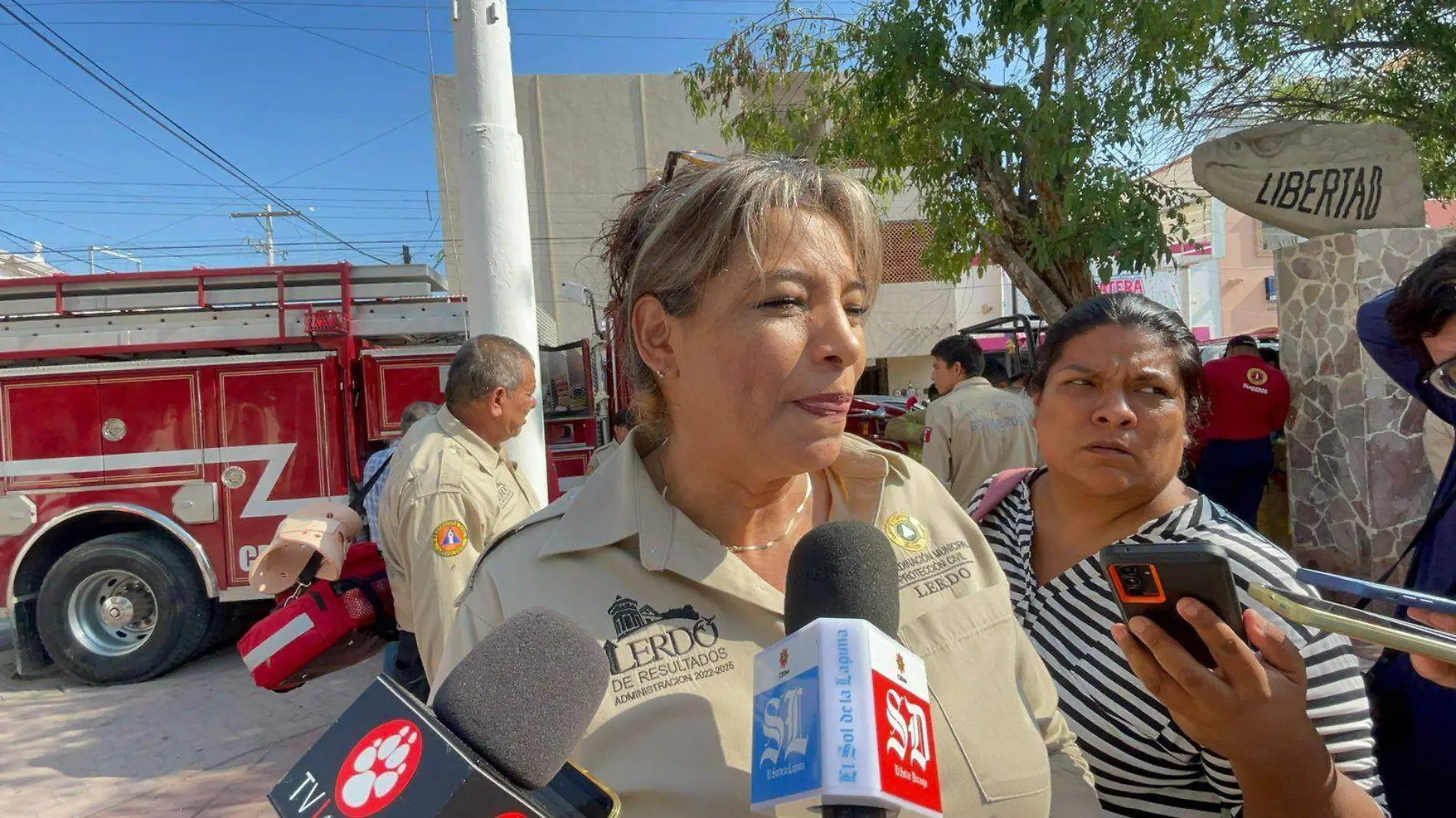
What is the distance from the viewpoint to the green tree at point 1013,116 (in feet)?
17.8

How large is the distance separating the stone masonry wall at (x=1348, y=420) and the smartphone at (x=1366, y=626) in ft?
18.9

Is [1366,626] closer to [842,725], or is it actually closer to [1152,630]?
[1152,630]

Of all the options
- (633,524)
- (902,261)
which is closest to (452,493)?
(633,524)

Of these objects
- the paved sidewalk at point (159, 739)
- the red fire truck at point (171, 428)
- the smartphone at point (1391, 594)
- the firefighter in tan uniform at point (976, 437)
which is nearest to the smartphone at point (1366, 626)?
the smartphone at point (1391, 594)

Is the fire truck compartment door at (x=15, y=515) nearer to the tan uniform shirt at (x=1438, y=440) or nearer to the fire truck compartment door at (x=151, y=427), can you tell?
the fire truck compartment door at (x=151, y=427)

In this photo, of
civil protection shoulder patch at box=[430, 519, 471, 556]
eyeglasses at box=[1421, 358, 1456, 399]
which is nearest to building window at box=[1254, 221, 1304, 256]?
eyeglasses at box=[1421, 358, 1456, 399]

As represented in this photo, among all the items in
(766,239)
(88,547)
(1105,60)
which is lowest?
(88,547)

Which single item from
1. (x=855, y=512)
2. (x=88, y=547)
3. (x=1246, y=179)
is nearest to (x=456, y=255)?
(x=88, y=547)

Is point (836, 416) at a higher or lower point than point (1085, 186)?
lower

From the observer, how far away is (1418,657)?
4.54 ft

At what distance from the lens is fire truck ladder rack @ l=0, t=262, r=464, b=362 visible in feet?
20.7

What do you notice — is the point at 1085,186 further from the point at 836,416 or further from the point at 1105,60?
the point at 836,416

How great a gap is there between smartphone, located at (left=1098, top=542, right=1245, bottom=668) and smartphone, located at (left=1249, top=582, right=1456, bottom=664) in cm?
5

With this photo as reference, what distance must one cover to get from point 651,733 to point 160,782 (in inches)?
199
